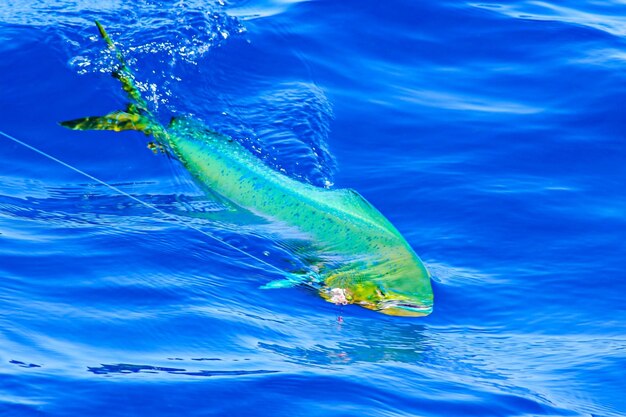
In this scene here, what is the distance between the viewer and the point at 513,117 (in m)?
8.25

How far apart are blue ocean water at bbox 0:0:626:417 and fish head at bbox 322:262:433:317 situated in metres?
0.07

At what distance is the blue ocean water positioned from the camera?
444 centimetres

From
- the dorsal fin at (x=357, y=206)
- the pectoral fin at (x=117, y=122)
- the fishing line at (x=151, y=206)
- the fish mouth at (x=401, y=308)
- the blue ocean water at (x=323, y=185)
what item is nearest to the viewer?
the blue ocean water at (x=323, y=185)

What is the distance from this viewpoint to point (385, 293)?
17.8ft

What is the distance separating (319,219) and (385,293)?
2.34 feet

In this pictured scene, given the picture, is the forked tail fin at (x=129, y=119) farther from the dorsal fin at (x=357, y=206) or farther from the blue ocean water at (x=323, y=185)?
the dorsal fin at (x=357, y=206)

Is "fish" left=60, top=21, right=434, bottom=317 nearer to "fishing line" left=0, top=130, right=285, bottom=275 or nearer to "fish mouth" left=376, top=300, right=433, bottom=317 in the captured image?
"fish mouth" left=376, top=300, right=433, bottom=317

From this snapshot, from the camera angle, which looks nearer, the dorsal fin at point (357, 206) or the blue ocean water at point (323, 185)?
the blue ocean water at point (323, 185)

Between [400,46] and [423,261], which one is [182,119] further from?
[400,46]

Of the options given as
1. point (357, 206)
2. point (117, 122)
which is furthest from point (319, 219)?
point (117, 122)

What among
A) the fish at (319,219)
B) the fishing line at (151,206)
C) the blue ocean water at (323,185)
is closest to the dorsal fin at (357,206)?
the fish at (319,219)

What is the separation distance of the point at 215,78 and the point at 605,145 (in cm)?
314

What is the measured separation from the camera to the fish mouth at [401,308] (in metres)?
5.39

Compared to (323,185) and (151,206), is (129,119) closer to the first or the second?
(151,206)
